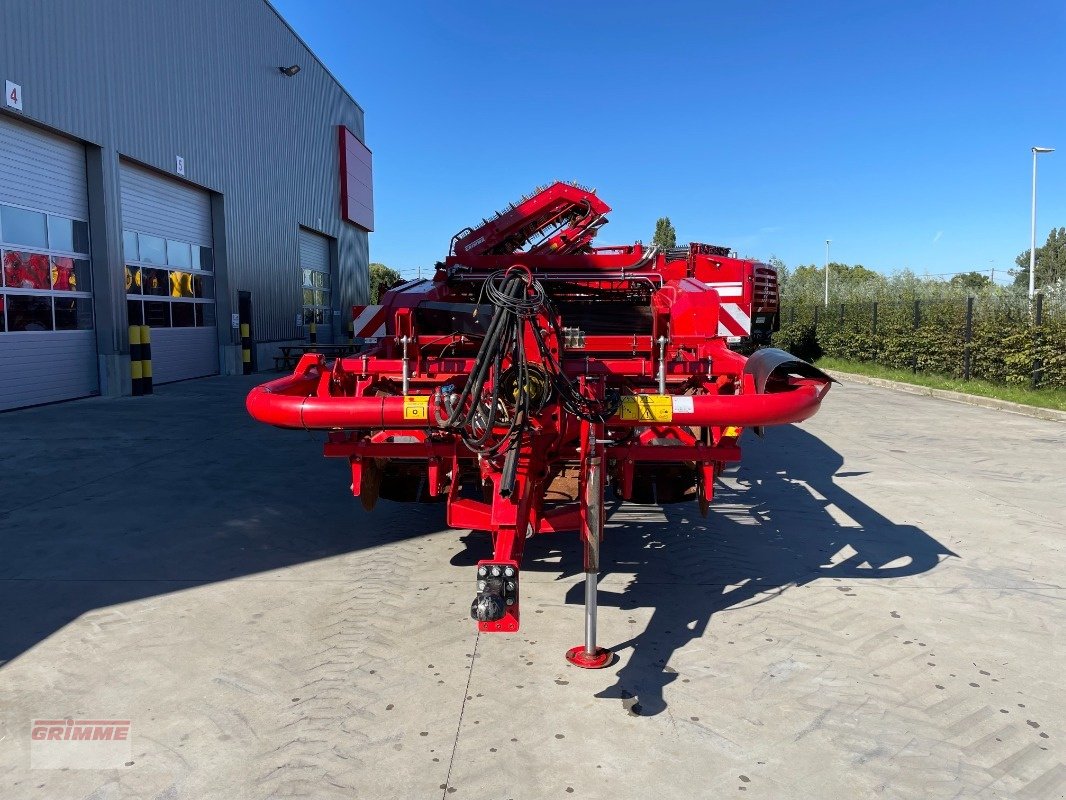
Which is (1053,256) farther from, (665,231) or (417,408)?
Answer: (417,408)

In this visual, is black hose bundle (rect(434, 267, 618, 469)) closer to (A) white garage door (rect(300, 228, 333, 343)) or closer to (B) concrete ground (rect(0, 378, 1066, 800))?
(B) concrete ground (rect(0, 378, 1066, 800))

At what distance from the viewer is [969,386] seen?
14422 millimetres

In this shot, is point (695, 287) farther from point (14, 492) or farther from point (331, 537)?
point (14, 492)

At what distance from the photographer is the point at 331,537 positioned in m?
5.27

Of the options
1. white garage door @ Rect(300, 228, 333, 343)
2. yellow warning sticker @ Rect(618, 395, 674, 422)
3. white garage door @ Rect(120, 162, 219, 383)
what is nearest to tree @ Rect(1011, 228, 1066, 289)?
white garage door @ Rect(300, 228, 333, 343)

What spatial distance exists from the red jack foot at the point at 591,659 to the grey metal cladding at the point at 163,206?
1434cm

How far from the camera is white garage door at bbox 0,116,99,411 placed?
11578 mm

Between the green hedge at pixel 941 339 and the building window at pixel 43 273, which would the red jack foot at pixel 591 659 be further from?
the green hedge at pixel 941 339

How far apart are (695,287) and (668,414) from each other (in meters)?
2.04

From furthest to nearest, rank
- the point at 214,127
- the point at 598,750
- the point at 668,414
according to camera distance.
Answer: the point at 214,127 → the point at 668,414 → the point at 598,750

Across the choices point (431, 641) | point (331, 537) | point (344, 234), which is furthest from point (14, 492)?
point (344, 234)

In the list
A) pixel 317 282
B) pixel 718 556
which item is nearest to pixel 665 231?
pixel 317 282

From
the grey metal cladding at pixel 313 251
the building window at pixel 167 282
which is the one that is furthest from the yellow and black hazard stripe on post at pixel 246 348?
the grey metal cladding at pixel 313 251

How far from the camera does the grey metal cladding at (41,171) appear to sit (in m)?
11.5
